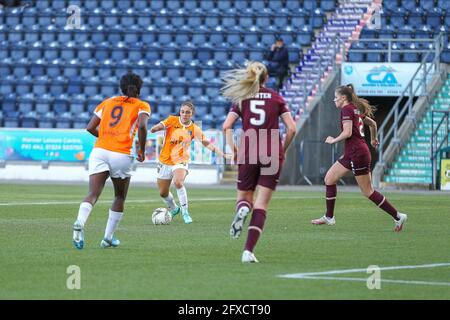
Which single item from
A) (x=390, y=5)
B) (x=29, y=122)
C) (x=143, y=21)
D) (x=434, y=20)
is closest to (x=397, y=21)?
(x=390, y=5)

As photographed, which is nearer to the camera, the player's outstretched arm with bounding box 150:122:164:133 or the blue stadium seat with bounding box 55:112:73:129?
the player's outstretched arm with bounding box 150:122:164:133

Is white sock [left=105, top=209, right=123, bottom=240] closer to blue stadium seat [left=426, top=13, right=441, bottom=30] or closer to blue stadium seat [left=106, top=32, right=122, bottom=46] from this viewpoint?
blue stadium seat [left=426, top=13, right=441, bottom=30]

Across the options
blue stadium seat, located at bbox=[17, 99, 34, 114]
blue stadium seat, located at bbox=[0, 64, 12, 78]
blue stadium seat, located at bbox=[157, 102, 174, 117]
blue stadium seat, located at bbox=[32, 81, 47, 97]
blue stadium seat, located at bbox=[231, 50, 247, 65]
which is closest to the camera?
blue stadium seat, located at bbox=[157, 102, 174, 117]

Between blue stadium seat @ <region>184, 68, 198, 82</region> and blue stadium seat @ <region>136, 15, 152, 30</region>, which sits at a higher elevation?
blue stadium seat @ <region>136, 15, 152, 30</region>

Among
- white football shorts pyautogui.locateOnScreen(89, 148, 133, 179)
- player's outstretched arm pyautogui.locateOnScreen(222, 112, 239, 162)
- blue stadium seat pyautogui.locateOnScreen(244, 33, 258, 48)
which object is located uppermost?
player's outstretched arm pyautogui.locateOnScreen(222, 112, 239, 162)

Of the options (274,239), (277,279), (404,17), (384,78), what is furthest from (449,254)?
(404,17)

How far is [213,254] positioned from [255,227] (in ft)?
4.80

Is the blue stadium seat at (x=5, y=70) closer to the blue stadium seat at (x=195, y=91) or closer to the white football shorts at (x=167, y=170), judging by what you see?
the blue stadium seat at (x=195, y=91)

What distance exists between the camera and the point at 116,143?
48.3ft

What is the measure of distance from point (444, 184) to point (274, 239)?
20.9 metres

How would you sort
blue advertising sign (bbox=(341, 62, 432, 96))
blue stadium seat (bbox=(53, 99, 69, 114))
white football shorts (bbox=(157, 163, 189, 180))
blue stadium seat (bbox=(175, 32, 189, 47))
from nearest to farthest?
white football shorts (bbox=(157, 163, 189, 180)) < blue advertising sign (bbox=(341, 62, 432, 96)) < blue stadium seat (bbox=(53, 99, 69, 114)) < blue stadium seat (bbox=(175, 32, 189, 47))

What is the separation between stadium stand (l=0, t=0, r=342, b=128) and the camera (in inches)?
1692

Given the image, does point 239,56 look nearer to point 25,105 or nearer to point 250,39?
point 250,39

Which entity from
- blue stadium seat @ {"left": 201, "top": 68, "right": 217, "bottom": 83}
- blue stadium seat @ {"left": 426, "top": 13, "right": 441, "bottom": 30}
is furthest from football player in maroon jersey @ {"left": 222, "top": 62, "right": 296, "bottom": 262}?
blue stadium seat @ {"left": 201, "top": 68, "right": 217, "bottom": 83}
